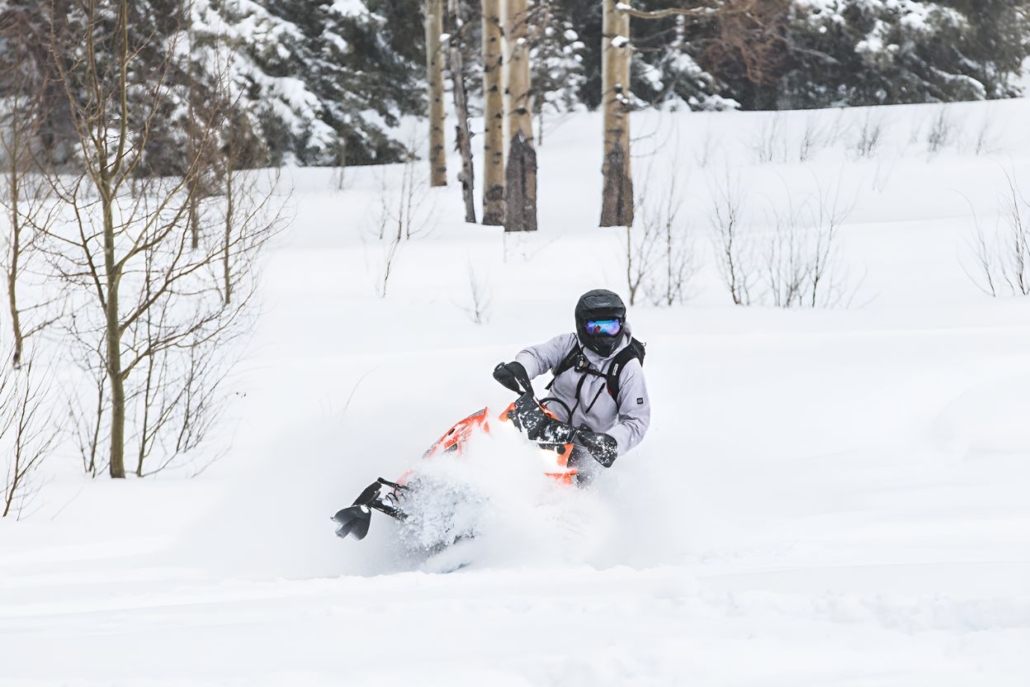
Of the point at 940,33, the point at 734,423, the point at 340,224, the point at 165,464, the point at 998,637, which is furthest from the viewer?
the point at 940,33

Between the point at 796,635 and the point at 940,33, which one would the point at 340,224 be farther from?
the point at 940,33

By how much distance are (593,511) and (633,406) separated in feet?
2.27

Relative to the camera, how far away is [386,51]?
2481 centimetres

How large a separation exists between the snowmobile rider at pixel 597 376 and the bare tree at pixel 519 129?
771 centimetres

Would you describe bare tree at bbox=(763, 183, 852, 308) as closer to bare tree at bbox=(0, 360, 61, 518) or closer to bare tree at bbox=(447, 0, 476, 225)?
bare tree at bbox=(447, 0, 476, 225)

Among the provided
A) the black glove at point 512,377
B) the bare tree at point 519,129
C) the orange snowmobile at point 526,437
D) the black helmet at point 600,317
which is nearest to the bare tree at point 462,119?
the bare tree at point 519,129

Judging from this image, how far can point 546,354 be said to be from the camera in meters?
6.35

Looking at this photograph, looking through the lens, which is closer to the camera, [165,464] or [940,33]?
[165,464]

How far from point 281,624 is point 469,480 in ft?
5.82

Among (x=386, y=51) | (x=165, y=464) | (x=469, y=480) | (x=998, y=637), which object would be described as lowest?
(x=165, y=464)

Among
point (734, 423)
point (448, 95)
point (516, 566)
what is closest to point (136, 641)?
point (516, 566)

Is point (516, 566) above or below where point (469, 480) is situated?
below

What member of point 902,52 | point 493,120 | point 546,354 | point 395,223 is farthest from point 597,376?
point 902,52

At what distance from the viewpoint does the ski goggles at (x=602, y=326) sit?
592cm
